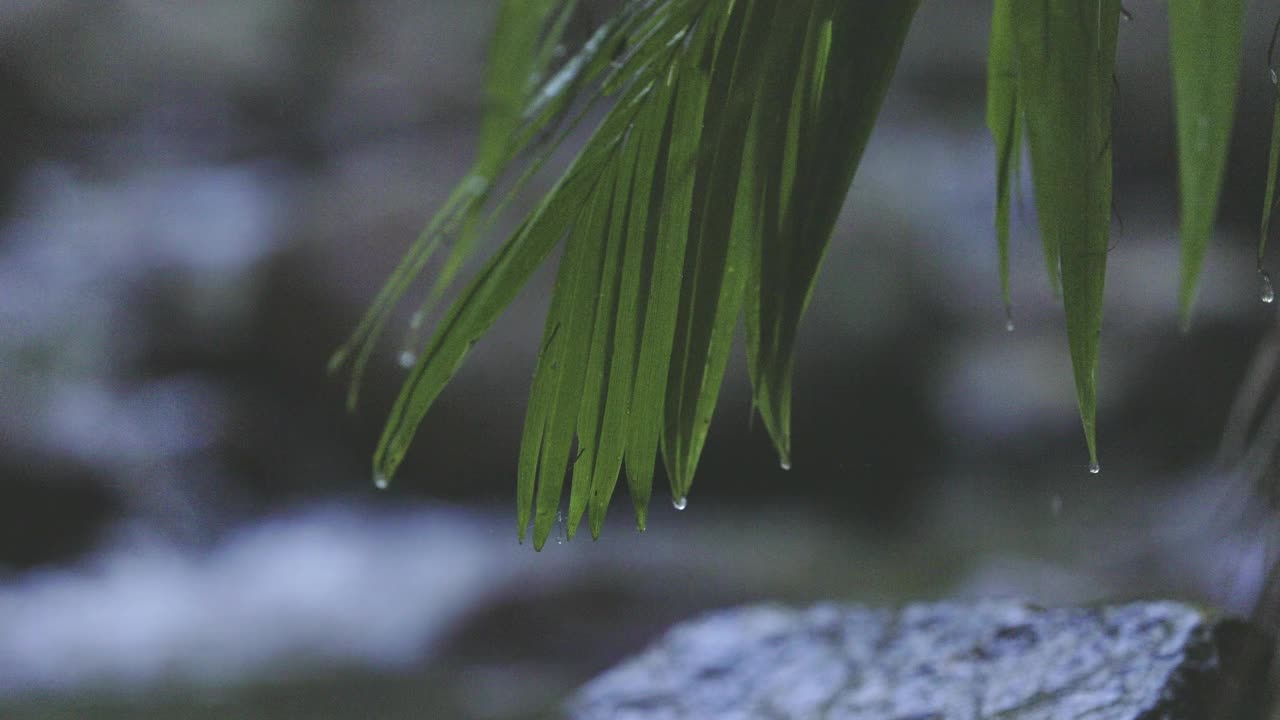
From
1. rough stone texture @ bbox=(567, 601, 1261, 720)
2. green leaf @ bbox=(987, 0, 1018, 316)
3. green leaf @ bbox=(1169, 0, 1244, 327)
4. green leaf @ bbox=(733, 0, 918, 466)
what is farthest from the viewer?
rough stone texture @ bbox=(567, 601, 1261, 720)

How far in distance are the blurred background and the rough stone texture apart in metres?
1.81

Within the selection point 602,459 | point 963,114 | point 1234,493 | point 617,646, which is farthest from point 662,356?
point 963,114

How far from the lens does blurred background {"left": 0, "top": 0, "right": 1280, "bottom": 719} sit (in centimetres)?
364

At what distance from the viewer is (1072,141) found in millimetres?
598

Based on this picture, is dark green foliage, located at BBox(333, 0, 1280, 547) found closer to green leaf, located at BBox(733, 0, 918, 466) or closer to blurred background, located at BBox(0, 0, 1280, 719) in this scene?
green leaf, located at BBox(733, 0, 918, 466)

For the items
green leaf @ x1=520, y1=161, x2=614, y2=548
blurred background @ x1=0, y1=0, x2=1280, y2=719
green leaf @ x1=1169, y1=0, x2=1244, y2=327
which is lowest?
green leaf @ x1=1169, y1=0, x2=1244, y2=327

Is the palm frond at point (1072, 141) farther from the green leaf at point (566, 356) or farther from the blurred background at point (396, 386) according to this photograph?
the blurred background at point (396, 386)

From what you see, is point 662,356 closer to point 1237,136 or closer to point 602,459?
point 602,459

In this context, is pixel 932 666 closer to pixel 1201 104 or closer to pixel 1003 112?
pixel 1003 112

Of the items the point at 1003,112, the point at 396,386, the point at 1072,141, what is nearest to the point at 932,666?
the point at 1003,112

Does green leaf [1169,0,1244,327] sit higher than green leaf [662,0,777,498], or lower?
lower

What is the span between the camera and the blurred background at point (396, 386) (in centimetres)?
364

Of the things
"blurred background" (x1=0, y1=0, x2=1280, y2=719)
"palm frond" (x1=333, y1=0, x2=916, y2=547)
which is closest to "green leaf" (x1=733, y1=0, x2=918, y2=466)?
"palm frond" (x1=333, y1=0, x2=916, y2=547)

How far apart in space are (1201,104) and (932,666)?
873 mm
